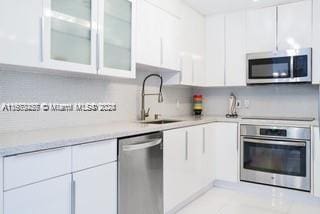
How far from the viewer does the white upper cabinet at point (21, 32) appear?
4.55ft

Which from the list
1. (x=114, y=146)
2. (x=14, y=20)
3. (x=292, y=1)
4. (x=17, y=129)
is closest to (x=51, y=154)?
(x=114, y=146)

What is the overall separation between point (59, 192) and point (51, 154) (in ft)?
0.72

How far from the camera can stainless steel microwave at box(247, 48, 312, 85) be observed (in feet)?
10.0

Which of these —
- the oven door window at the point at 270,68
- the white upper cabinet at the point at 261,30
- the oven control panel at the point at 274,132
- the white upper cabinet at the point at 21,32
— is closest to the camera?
the white upper cabinet at the point at 21,32

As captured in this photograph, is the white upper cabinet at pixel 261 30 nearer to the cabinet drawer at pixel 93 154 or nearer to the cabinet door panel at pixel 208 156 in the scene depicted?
the cabinet door panel at pixel 208 156

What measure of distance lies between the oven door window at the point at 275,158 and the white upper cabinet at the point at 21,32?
254cm

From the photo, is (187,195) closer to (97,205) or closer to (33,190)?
(97,205)

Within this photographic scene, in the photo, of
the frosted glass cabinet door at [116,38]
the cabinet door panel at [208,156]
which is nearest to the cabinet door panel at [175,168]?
the cabinet door panel at [208,156]

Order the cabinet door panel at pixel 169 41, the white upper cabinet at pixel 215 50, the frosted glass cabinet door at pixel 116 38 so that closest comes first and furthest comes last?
1. the frosted glass cabinet door at pixel 116 38
2. the cabinet door panel at pixel 169 41
3. the white upper cabinet at pixel 215 50

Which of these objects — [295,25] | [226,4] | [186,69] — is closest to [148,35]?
[186,69]

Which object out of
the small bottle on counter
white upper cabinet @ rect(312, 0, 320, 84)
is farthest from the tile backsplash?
white upper cabinet @ rect(312, 0, 320, 84)

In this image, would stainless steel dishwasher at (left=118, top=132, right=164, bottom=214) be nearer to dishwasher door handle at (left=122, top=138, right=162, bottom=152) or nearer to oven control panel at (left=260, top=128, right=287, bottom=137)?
dishwasher door handle at (left=122, top=138, right=162, bottom=152)

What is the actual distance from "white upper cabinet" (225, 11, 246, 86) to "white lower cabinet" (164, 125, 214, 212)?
827 millimetres

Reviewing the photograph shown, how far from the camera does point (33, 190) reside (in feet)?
4.22
